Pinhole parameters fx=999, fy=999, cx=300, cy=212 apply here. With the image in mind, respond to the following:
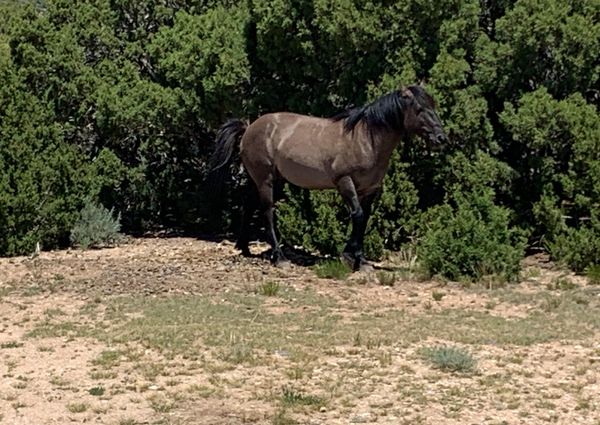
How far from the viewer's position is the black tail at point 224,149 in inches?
539

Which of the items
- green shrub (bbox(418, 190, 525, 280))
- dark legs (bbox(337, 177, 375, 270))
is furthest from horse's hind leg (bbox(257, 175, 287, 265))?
green shrub (bbox(418, 190, 525, 280))

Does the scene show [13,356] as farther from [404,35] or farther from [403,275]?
[404,35]

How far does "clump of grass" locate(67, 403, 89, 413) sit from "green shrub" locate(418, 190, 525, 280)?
19.1 ft

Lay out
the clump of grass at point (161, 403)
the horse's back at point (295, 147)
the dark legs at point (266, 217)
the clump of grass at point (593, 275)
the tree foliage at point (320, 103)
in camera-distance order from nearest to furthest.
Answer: the clump of grass at point (161, 403) → the clump of grass at point (593, 275) → the horse's back at point (295, 147) → the dark legs at point (266, 217) → the tree foliage at point (320, 103)

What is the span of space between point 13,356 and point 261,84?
7521mm

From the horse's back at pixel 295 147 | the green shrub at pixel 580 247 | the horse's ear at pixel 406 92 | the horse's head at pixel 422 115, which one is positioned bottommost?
the green shrub at pixel 580 247

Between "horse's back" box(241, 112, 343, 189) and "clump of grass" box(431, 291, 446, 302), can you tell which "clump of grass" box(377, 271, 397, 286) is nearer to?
"clump of grass" box(431, 291, 446, 302)

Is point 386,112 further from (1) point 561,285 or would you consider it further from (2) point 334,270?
(1) point 561,285

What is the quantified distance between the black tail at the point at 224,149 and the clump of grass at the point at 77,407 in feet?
22.7

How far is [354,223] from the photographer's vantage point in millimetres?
12398

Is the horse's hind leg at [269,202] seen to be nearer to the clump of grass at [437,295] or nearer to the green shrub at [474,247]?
the green shrub at [474,247]

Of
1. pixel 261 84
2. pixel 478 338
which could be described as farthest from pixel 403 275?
pixel 261 84

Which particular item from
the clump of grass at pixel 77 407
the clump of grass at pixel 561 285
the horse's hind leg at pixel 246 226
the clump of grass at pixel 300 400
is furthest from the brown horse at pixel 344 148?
the clump of grass at pixel 77 407

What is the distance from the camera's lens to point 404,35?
13711 millimetres
